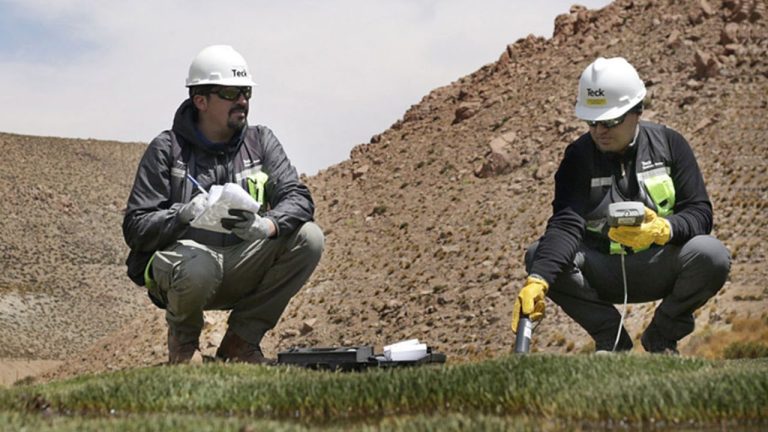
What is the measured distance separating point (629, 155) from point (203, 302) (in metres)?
3.47

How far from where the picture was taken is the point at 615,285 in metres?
10.1

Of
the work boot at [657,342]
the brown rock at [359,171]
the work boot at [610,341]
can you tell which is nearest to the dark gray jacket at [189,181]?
the work boot at [610,341]

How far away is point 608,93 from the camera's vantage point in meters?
9.97

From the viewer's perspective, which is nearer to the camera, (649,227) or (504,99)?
(649,227)

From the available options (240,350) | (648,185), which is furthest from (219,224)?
(648,185)

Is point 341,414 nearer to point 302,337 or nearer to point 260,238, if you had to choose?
point 260,238

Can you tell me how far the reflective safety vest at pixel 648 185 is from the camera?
9.93 metres

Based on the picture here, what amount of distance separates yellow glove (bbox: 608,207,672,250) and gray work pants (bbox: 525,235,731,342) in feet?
0.85

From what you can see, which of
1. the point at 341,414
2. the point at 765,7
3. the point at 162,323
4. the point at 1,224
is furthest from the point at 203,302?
the point at 1,224

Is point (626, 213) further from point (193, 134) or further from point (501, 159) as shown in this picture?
point (501, 159)

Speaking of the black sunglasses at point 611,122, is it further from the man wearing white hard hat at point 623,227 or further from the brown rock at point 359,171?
the brown rock at point 359,171

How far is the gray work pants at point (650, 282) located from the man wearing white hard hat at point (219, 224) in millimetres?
1993

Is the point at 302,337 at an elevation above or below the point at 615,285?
below

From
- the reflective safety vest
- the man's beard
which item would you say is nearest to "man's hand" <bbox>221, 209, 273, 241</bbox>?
the man's beard
